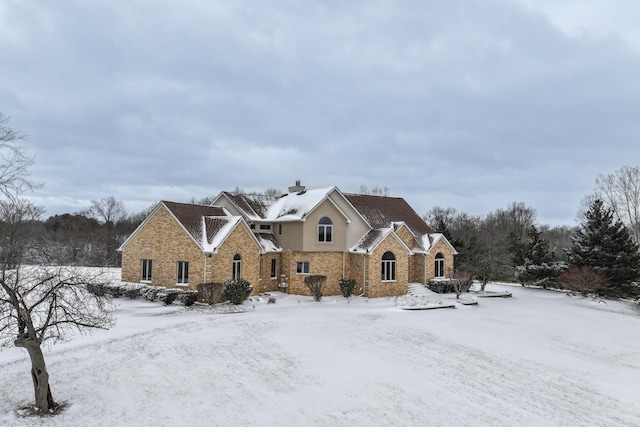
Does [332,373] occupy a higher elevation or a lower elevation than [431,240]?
lower

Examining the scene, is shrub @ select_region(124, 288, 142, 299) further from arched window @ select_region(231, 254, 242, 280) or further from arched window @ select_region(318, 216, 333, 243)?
arched window @ select_region(318, 216, 333, 243)

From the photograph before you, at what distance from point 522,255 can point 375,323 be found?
1059 inches

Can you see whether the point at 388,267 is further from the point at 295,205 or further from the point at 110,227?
the point at 110,227

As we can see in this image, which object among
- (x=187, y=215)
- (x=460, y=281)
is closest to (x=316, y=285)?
(x=187, y=215)

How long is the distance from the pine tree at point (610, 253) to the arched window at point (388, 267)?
15356 millimetres

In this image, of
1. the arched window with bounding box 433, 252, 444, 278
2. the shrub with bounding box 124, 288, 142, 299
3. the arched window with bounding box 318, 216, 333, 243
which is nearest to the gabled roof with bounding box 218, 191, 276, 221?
the arched window with bounding box 318, 216, 333, 243

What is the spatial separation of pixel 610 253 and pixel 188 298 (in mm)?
30156

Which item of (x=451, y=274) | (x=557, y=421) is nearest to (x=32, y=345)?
(x=557, y=421)

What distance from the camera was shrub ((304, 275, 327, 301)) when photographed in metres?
26.0

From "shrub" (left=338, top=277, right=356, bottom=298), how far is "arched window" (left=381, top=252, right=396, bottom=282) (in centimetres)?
240

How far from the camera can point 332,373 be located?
12.4 metres

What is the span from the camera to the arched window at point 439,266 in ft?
107

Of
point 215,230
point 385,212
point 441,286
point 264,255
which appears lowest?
point 441,286

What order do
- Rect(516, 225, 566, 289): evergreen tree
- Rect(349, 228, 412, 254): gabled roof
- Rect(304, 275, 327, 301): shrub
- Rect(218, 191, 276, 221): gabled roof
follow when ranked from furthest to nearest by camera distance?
1. Rect(516, 225, 566, 289): evergreen tree
2. Rect(218, 191, 276, 221): gabled roof
3. Rect(349, 228, 412, 254): gabled roof
4. Rect(304, 275, 327, 301): shrub
